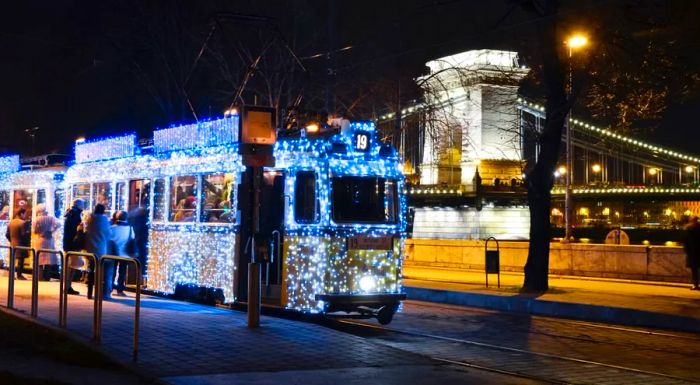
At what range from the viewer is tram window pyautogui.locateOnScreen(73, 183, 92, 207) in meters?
19.4

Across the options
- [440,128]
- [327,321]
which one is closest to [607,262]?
[440,128]

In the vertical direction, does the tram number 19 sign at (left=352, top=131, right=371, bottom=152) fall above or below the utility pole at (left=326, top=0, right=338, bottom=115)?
below

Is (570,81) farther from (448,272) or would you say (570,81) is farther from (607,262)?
(448,272)

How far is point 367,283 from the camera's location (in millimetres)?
12953

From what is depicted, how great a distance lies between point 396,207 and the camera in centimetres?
1327

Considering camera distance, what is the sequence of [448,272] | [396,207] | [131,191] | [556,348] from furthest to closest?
1. [448,272]
2. [131,191]
3. [396,207]
4. [556,348]

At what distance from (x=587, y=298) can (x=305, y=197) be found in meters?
8.67

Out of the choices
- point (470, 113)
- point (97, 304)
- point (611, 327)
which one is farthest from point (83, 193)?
point (470, 113)

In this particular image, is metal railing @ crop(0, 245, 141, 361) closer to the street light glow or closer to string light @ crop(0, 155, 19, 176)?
string light @ crop(0, 155, 19, 176)

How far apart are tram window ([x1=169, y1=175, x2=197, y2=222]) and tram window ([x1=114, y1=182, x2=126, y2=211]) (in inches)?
86.1

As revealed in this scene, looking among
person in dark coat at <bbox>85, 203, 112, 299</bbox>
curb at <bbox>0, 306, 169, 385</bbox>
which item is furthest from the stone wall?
curb at <bbox>0, 306, 169, 385</bbox>

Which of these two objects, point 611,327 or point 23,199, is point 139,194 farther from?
point 611,327

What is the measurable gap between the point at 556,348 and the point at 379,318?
2.89 metres

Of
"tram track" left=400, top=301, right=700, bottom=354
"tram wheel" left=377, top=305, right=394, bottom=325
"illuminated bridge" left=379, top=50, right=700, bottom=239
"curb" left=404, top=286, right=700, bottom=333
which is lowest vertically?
"tram track" left=400, top=301, right=700, bottom=354
